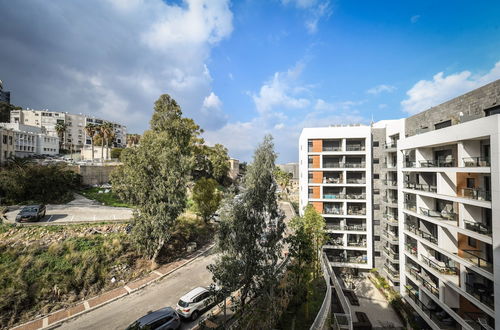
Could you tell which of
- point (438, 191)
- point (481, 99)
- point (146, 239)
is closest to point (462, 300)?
point (438, 191)

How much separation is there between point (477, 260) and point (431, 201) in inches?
238

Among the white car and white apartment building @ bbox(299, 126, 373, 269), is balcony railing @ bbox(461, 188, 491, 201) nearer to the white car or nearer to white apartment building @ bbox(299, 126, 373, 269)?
white apartment building @ bbox(299, 126, 373, 269)

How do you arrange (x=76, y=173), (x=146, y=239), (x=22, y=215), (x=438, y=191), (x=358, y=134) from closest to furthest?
(x=438, y=191) → (x=146, y=239) → (x=22, y=215) → (x=358, y=134) → (x=76, y=173)

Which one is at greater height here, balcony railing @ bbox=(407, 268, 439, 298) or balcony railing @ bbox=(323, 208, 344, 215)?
balcony railing @ bbox=(323, 208, 344, 215)

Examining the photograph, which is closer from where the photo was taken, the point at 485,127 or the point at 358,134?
the point at 485,127

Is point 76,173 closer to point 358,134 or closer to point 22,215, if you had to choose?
point 22,215

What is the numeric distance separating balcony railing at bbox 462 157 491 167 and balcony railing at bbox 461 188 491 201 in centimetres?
170

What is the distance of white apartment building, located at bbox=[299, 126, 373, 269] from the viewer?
88.6 ft

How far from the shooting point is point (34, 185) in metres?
28.2

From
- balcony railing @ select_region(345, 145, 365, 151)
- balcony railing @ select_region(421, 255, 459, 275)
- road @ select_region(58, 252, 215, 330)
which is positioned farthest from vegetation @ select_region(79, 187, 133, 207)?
balcony railing @ select_region(421, 255, 459, 275)

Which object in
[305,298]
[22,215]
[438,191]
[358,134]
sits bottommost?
[305,298]

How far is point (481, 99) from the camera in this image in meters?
15.6

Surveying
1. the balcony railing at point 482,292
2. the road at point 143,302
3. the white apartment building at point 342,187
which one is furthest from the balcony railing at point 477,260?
the road at point 143,302

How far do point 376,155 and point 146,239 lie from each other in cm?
2928
